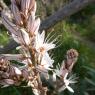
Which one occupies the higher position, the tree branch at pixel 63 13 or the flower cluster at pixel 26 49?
the tree branch at pixel 63 13

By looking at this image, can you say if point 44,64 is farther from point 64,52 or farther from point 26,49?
point 64,52

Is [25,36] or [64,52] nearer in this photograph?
[25,36]

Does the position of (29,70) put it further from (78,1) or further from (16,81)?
(78,1)

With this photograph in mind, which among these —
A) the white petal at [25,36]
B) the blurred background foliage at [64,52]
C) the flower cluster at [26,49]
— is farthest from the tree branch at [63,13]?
the white petal at [25,36]

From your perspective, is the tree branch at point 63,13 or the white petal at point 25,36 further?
the tree branch at point 63,13

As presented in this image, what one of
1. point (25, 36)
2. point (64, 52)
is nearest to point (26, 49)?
point (25, 36)

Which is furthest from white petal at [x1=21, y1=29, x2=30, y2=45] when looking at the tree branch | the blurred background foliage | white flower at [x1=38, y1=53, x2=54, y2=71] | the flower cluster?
the tree branch

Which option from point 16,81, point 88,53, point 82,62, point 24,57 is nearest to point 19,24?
point 24,57

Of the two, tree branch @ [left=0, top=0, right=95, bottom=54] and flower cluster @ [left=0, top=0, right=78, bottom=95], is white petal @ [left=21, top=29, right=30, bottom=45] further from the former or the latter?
tree branch @ [left=0, top=0, right=95, bottom=54]

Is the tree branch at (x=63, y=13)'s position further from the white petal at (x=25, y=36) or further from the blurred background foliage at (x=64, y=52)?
the white petal at (x=25, y=36)
